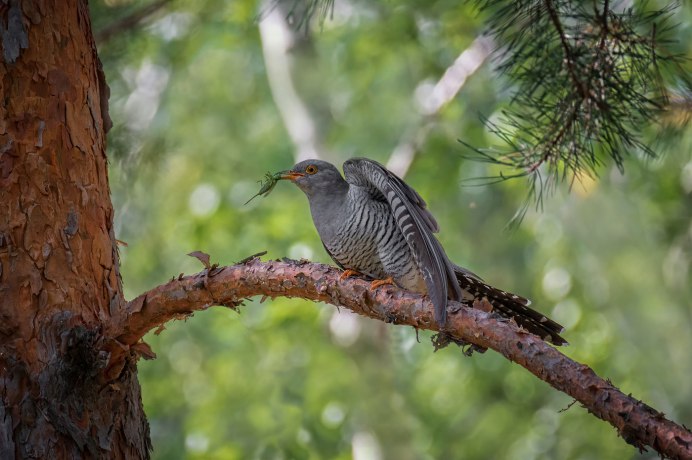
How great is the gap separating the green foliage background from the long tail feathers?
2364 mm

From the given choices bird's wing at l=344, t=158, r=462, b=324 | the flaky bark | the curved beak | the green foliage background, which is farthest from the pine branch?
the green foliage background

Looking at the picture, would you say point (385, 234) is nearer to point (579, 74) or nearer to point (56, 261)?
point (579, 74)

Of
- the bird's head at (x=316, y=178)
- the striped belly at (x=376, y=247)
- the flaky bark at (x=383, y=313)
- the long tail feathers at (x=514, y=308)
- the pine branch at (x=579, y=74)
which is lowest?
the flaky bark at (x=383, y=313)

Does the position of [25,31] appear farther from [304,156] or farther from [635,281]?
[635,281]

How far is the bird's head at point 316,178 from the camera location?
4.12 metres

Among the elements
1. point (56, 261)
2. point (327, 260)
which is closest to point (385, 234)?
point (56, 261)

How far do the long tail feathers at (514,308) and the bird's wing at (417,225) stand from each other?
0.22 m

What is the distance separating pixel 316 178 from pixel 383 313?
5.70 feet

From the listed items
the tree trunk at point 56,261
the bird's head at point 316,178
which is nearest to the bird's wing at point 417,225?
the bird's head at point 316,178

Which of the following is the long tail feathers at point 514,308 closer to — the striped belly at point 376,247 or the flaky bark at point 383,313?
the striped belly at point 376,247

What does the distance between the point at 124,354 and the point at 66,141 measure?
0.72 meters

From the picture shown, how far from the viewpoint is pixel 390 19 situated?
842cm

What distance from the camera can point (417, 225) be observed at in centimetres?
312

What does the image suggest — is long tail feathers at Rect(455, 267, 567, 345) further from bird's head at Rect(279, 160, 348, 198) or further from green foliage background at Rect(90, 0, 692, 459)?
green foliage background at Rect(90, 0, 692, 459)
